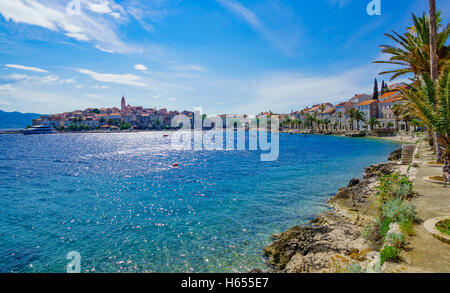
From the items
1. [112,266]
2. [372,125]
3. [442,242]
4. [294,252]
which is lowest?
[112,266]

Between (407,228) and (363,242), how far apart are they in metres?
2.88

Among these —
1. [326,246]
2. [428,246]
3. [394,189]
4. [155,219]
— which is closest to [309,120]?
[394,189]

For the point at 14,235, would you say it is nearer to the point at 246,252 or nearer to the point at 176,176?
the point at 246,252

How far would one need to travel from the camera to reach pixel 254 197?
21719 mm

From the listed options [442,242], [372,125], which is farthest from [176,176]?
[372,125]

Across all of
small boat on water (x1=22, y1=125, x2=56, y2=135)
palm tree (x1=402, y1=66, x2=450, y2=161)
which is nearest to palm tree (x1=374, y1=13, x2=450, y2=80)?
palm tree (x1=402, y1=66, x2=450, y2=161)

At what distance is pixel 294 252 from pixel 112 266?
8397mm

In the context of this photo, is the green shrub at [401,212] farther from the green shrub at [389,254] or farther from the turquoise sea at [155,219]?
the turquoise sea at [155,219]

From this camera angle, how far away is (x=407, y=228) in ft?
26.0

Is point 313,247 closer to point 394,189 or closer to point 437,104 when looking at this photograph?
point 394,189

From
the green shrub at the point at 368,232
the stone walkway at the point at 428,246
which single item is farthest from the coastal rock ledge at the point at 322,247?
the stone walkway at the point at 428,246

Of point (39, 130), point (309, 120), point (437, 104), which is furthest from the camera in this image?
point (39, 130)

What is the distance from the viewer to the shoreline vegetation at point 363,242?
21.4ft
